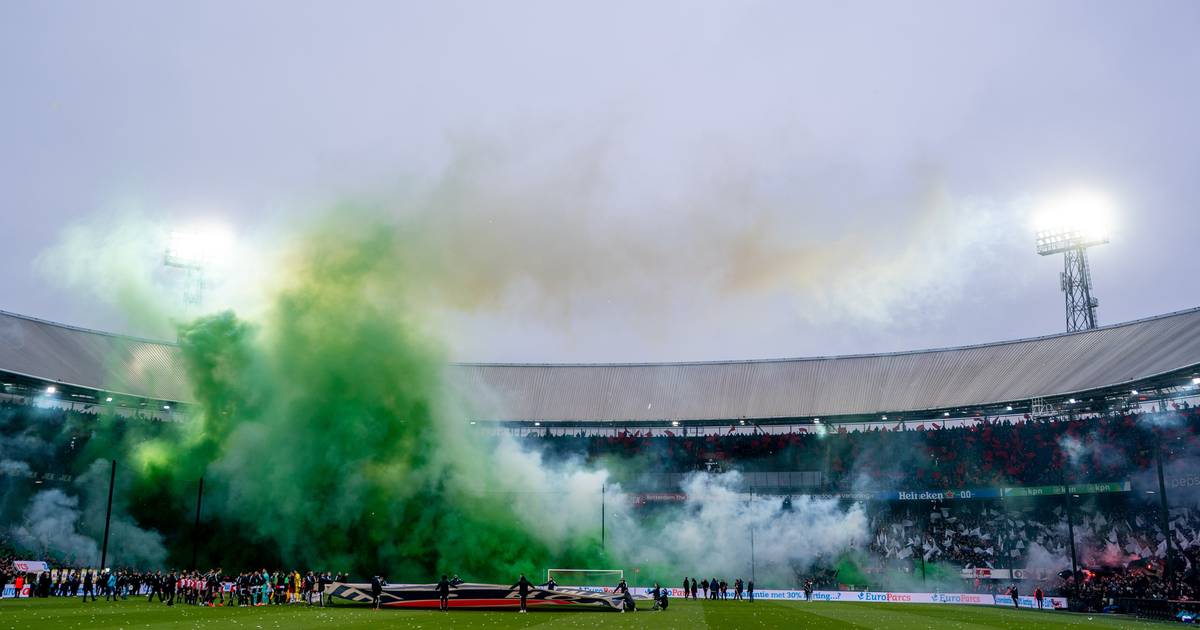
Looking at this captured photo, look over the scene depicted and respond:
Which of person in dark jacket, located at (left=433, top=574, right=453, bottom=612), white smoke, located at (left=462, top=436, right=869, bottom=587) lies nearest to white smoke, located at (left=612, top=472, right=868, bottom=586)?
white smoke, located at (left=462, top=436, right=869, bottom=587)

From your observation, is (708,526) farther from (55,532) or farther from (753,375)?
(55,532)

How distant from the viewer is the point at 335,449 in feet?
175

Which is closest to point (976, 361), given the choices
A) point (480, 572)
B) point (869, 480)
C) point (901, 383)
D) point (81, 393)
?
point (901, 383)

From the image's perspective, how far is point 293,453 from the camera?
53.2m

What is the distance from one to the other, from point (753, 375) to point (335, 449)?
40.8 meters

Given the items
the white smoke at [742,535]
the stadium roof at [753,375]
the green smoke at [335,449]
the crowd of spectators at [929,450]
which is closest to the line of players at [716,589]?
the white smoke at [742,535]

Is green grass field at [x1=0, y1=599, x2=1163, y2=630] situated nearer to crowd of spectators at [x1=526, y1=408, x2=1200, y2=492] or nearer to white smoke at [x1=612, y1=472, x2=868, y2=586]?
white smoke at [x1=612, y1=472, x2=868, y2=586]

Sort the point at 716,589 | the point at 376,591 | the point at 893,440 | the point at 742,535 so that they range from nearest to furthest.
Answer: the point at 376,591
the point at 716,589
the point at 742,535
the point at 893,440

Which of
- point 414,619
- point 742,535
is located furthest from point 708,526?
point 414,619

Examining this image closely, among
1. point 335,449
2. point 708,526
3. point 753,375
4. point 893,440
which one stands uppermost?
point 753,375

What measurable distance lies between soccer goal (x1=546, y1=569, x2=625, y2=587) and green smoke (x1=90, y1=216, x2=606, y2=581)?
1.24 metres

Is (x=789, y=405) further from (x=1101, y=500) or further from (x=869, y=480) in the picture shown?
(x=1101, y=500)

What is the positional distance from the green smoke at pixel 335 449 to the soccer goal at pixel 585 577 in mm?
1241

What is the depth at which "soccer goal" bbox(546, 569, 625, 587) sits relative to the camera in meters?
55.8
